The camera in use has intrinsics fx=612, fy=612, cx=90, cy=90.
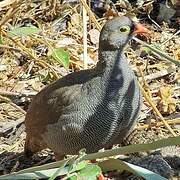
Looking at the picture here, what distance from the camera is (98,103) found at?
123 inches

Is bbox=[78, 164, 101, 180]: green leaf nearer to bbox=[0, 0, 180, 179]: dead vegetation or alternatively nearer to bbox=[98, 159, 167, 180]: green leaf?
bbox=[98, 159, 167, 180]: green leaf

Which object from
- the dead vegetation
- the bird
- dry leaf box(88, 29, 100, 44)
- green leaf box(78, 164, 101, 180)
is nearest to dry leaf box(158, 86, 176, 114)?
the dead vegetation

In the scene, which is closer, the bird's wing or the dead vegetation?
the bird's wing

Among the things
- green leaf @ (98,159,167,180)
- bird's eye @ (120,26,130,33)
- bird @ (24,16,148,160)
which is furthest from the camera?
bird's eye @ (120,26,130,33)

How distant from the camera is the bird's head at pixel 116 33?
3.19m

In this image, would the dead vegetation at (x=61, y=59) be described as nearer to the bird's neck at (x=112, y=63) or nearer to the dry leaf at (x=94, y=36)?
the dry leaf at (x=94, y=36)

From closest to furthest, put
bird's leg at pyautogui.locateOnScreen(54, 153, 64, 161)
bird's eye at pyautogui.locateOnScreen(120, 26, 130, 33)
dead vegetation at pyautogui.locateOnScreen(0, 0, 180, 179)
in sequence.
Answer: bird's eye at pyautogui.locateOnScreen(120, 26, 130, 33), bird's leg at pyautogui.locateOnScreen(54, 153, 64, 161), dead vegetation at pyautogui.locateOnScreen(0, 0, 180, 179)

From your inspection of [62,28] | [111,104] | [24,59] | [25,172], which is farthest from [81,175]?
[62,28]

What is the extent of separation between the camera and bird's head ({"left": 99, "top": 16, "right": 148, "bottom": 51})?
3189mm

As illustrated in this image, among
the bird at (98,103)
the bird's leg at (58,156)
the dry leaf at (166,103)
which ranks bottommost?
the dry leaf at (166,103)

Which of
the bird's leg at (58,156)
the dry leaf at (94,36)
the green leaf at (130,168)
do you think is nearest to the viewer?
the green leaf at (130,168)

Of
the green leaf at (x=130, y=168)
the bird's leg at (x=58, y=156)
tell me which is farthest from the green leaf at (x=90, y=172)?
the bird's leg at (x=58, y=156)

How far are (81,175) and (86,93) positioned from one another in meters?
1.36

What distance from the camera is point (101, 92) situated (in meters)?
3.14
